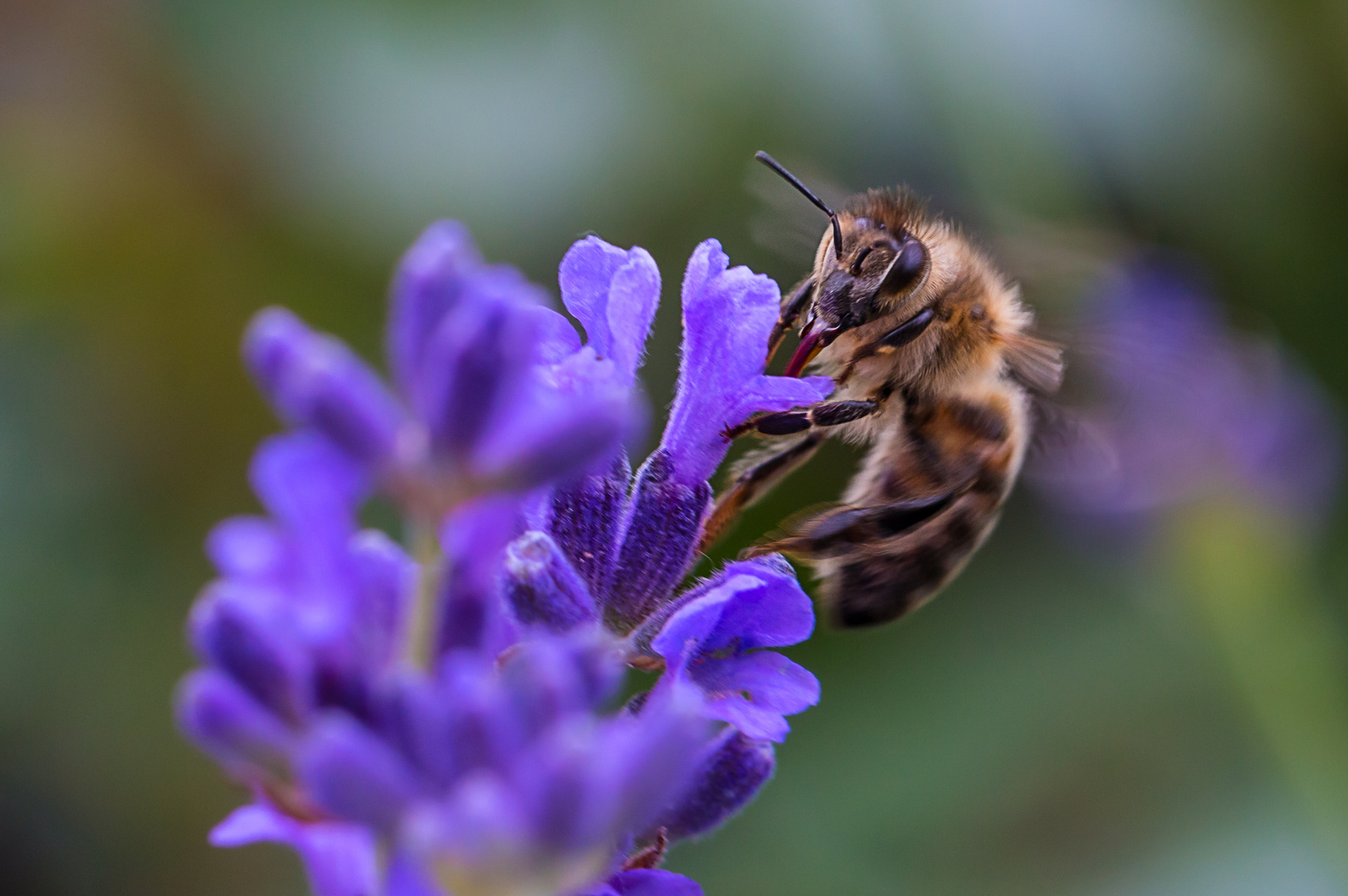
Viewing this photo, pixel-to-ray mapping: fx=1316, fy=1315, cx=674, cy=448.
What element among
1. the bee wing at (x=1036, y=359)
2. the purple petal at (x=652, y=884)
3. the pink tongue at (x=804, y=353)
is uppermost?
the bee wing at (x=1036, y=359)

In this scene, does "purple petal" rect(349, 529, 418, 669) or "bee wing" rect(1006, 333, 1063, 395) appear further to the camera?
"bee wing" rect(1006, 333, 1063, 395)

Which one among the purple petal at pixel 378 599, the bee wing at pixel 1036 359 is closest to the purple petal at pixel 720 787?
the purple petal at pixel 378 599

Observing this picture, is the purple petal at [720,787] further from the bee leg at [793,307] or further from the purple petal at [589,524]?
the bee leg at [793,307]

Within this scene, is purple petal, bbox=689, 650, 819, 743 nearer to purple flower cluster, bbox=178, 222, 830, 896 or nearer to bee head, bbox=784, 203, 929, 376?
purple flower cluster, bbox=178, 222, 830, 896

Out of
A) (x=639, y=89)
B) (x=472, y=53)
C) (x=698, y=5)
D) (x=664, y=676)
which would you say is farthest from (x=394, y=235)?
(x=664, y=676)

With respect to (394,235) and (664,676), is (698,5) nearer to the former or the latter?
(394,235)

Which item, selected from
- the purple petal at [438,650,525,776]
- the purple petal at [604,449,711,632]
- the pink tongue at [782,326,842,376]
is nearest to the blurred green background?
the pink tongue at [782,326,842,376]
